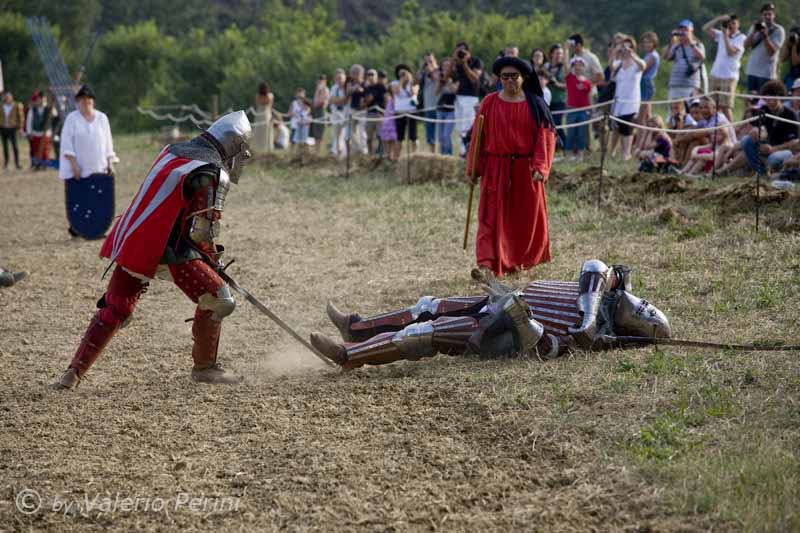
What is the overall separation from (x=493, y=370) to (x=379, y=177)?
1015 centimetres

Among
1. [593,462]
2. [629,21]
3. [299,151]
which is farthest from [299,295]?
[629,21]

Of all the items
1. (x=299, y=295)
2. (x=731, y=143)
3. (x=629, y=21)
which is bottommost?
(x=299, y=295)

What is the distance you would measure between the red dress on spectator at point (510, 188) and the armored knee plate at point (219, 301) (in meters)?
3.15

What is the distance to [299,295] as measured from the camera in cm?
819

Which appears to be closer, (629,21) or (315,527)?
(315,527)

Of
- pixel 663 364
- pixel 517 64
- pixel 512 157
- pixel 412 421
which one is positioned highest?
pixel 517 64

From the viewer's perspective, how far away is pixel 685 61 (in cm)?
1298

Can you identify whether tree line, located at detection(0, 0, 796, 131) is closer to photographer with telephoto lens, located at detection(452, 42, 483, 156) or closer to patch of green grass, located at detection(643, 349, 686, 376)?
photographer with telephoto lens, located at detection(452, 42, 483, 156)

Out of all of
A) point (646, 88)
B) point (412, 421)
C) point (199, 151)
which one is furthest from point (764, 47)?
point (412, 421)

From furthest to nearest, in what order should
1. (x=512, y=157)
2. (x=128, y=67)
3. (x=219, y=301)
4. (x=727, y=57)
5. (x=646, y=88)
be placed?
(x=128, y=67)
(x=646, y=88)
(x=727, y=57)
(x=512, y=157)
(x=219, y=301)

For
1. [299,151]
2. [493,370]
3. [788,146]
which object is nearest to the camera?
[493,370]

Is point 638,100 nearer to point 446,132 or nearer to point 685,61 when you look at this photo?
point 685,61

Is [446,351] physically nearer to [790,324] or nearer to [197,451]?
[197,451]

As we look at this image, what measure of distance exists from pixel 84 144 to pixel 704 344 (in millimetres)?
7504
